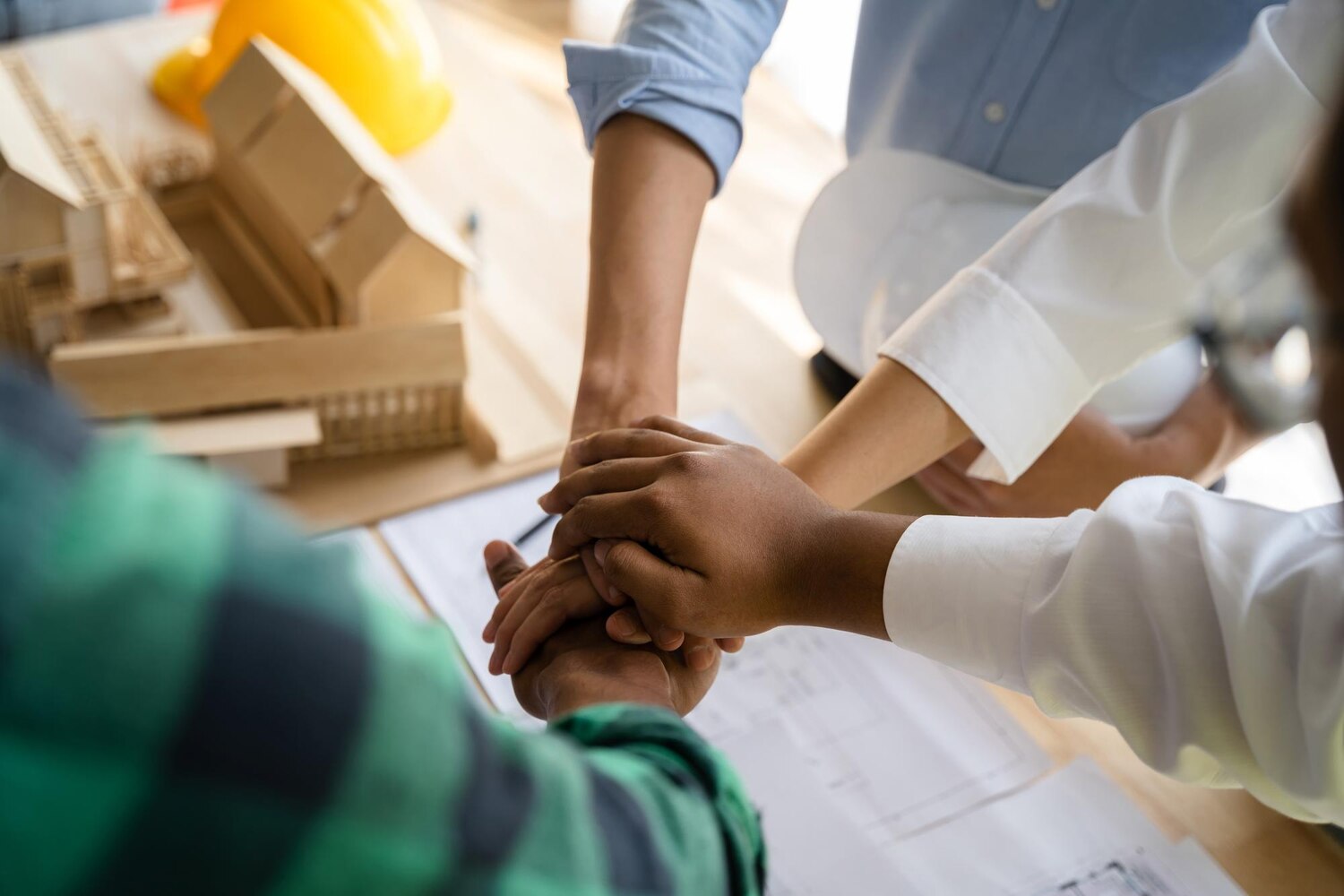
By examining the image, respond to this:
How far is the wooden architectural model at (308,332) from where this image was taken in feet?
3.02

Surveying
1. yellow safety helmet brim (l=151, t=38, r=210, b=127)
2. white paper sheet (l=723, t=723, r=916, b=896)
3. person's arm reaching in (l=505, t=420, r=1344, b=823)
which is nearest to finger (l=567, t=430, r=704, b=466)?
person's arm reaching in (l=505, t=420, r=1344, b=823)

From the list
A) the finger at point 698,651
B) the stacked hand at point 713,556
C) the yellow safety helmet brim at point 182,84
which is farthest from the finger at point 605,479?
the yellow safety helmet brim at point 182,84

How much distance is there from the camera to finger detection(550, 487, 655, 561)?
712 mm

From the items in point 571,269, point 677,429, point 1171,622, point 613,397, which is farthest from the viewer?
point 571,269

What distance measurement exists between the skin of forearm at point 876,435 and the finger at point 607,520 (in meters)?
0.16

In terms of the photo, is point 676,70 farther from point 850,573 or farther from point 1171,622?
point 1171,622

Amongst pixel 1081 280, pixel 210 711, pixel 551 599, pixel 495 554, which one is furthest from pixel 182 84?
pixel 210 711

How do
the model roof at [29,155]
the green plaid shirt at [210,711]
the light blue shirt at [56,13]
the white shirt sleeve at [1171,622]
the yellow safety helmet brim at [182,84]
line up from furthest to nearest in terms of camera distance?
the light blue shirt at [56,13], the yellow safety helmet brim at [182,84], the model roof at [29,155], the white shirt sleeve at [1171,622], the green plaid shirt at [210,711]

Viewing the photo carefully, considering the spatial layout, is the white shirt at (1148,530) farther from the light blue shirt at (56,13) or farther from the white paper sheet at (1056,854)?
the light blue shirt at (56,13)

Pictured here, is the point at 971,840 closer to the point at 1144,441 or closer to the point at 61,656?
the point at 1144,441

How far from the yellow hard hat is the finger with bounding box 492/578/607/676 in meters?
0.78

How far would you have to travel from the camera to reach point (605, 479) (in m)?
0.75

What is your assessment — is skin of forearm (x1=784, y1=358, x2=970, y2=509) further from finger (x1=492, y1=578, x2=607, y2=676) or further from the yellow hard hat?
the yellow hard hat

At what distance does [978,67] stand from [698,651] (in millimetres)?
591
